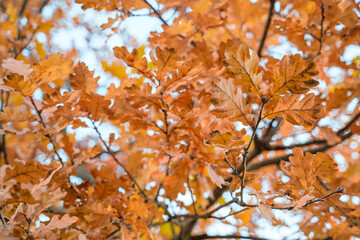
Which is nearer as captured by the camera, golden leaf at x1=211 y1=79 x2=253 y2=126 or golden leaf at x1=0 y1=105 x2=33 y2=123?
golden leaf at x1=211 y1=79 x2=253 y2=126

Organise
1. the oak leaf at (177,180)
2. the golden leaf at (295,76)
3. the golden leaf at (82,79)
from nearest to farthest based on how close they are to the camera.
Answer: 1. the golden leaf at (295,76)
2. the golden leaf at (82,79)
3. the oak leaf at (177,180)

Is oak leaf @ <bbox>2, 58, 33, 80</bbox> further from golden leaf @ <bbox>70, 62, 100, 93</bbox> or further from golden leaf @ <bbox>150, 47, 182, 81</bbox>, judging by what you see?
golden leaf @ <bbox>150, 47, 182, 81</bbox>

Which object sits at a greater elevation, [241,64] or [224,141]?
[241,64]

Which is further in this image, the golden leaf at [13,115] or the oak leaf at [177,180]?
the oak leaf at [177,180]

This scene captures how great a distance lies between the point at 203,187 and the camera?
1.42 metres

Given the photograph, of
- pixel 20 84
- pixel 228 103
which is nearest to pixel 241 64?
pixel 228 103

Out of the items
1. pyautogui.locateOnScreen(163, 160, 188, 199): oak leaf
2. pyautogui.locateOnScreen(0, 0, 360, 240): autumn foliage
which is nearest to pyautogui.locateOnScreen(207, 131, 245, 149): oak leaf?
pyautogui.locateOnScreen(0, 0, 360, 240): autumn foliage

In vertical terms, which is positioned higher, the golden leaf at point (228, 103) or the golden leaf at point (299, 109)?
the golden leaf at point (228, 103)

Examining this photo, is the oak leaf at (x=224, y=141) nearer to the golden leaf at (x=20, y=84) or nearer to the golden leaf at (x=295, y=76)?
the golden leaf at (x=295, y=76)

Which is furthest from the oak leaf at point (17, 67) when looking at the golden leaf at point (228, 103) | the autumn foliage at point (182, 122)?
the golden leaf at point (228, 103)

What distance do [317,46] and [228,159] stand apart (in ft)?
2.80

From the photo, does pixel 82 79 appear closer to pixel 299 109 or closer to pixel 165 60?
pixel 165 60

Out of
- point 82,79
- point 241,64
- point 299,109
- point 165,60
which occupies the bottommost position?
point 299,109

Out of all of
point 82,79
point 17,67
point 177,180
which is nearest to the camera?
point 17,67
